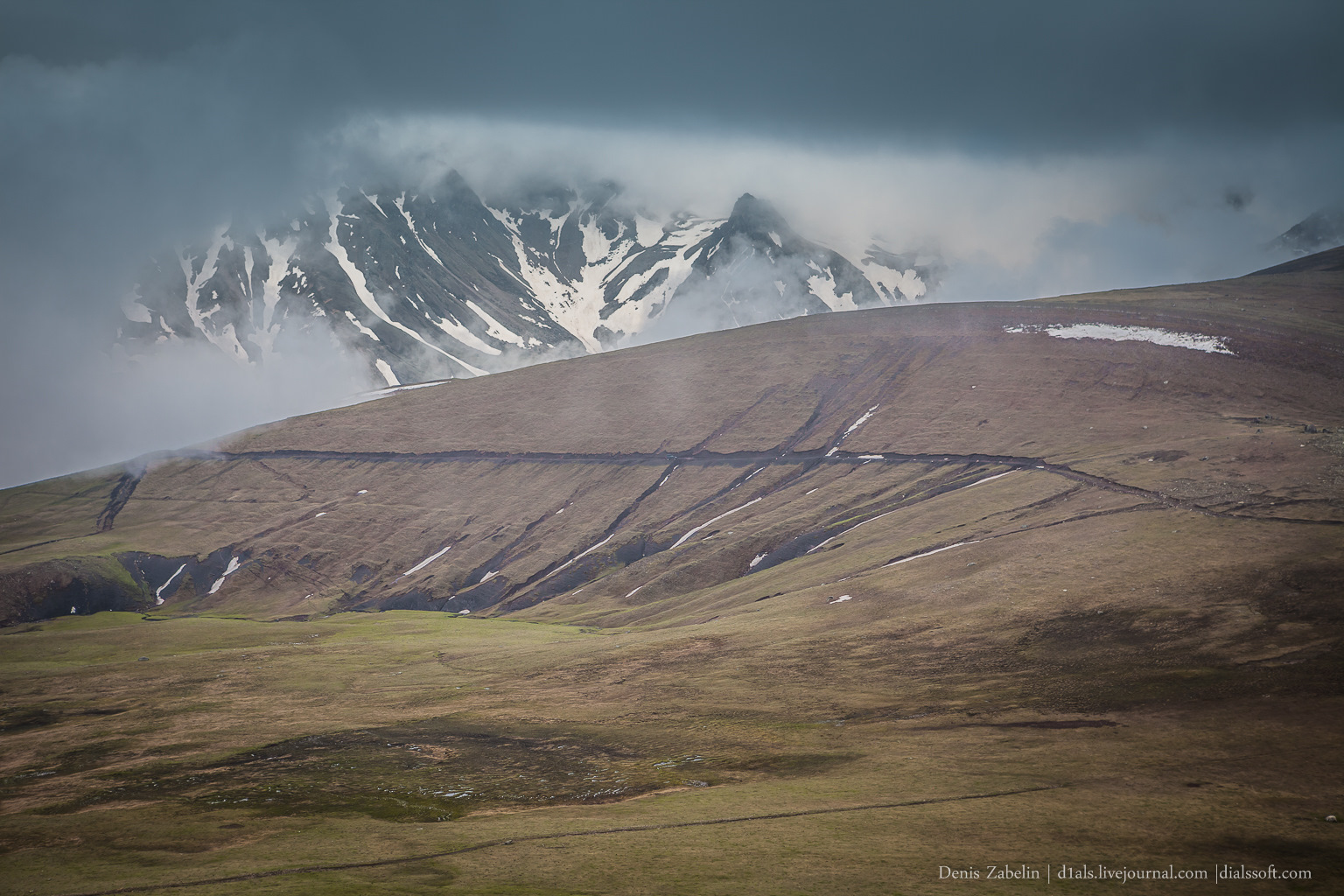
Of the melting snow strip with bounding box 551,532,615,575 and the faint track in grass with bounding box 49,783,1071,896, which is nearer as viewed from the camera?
the faint track in grass with bounding box 49,783,1071,896

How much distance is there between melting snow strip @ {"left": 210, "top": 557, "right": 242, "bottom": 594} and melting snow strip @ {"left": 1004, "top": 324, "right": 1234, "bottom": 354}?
16160 cm

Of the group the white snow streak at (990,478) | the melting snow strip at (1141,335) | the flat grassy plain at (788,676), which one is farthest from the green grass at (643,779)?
the melting snow strip at (1141,335)

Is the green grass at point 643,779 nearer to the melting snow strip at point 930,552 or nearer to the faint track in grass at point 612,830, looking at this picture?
the faint track in grass at point 612,830

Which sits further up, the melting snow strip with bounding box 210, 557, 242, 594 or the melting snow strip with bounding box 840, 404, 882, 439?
the melting snow strip with bounding box 840, 404, 882, 439

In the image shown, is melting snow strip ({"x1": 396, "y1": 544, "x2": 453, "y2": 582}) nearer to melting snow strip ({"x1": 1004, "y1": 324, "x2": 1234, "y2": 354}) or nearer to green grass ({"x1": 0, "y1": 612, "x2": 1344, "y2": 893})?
green grass ({"x1": 0, "y1": 612, "x2": 1344, "y2": 893})

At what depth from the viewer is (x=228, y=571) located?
178 metres

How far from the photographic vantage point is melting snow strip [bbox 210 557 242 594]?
571 feet

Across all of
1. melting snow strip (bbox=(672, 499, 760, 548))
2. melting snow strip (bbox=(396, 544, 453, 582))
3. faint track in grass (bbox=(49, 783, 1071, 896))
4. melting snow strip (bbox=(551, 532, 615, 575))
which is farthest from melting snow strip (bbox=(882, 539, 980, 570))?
melting snow strip (bbox=(396, 544, 453, 582))

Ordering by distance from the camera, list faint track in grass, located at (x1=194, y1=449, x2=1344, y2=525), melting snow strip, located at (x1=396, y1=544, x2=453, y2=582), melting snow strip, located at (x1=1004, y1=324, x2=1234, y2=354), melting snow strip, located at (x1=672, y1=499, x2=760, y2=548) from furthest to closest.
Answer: melting snow strip, located at (x1=1004, y1=324, x2=1234, y2=354), melting snow strip, located at (x1=396, y1=544, x2=453, y2=582), melting snow strip, located at (x1=672, y1=499, x2=760, y2=548), faint track in grass, located at (x1=194, y1=449, x2=1344, y2=525)

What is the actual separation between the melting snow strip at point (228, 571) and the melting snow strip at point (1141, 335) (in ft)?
530

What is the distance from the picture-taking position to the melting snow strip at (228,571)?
174 m

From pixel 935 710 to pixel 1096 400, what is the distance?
Result: 115 metres

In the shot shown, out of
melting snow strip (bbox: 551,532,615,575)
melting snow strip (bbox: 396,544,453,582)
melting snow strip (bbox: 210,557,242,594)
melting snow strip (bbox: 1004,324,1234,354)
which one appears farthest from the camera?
melting snow strip (bbox: 210,557,242,594)

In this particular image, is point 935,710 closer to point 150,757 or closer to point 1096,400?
point 150,757
